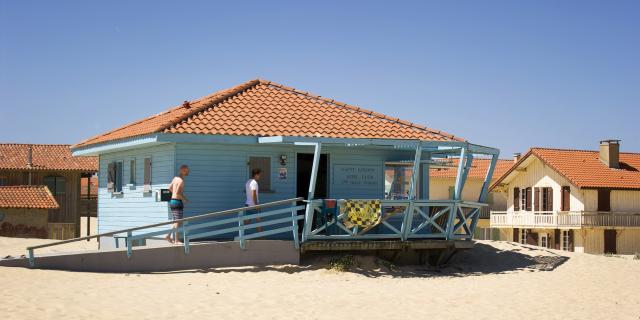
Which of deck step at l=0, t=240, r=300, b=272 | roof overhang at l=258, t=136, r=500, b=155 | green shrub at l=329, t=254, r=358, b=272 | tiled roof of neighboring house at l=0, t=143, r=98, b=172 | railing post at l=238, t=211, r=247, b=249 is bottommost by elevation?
green shrub at l=329, t=254, r=358, b=272

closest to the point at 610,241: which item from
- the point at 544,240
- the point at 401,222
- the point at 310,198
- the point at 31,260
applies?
the point at 544,240

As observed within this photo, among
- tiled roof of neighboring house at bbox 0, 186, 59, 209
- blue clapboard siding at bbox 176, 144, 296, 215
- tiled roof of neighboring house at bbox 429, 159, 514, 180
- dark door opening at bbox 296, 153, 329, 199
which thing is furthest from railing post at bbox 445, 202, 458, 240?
tiled roof of neighboring house at bbox 429, 159, 514, 180

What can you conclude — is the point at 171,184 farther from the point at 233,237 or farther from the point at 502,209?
the point at 502,209

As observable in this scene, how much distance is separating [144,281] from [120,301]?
7.26 ft

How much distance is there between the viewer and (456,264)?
2117 centimetres

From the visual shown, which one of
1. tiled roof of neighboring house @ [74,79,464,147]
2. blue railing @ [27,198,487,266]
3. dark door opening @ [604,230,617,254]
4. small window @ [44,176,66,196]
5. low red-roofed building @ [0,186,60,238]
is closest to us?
blue railing @ [27,198,487,266]

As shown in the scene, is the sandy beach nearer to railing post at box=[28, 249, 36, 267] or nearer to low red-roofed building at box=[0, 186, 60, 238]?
railing post at box=[28, 249, 36, 267]

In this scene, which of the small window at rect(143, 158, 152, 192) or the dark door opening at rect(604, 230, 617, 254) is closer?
the small window at rect(143, 158, 152, 192)

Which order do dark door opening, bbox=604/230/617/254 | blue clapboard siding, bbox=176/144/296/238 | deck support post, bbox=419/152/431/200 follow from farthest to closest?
dark door opening, bbox=604/230/617/254
deck support post, bbox=419/152/431/200
blue clapboard siding, bbox=176/144/296/238

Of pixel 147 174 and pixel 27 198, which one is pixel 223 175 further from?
pixel 27 198

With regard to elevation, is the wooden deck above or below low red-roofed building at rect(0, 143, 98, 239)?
below

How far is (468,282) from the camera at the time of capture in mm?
18203

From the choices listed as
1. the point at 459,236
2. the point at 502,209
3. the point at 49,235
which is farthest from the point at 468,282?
the point at 502,209

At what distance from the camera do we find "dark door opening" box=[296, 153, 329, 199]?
68.2ft
